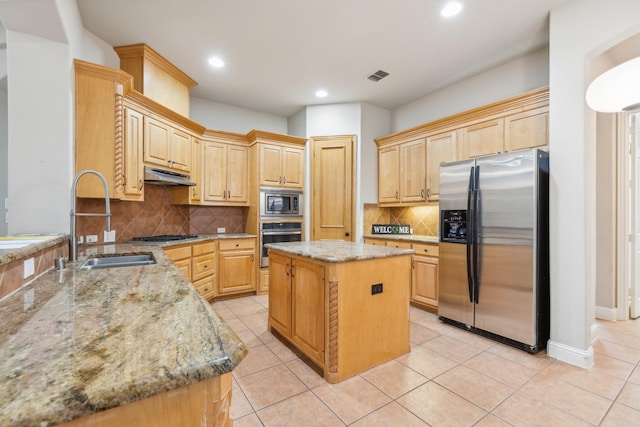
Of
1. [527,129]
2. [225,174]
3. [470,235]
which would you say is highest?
[527,129]

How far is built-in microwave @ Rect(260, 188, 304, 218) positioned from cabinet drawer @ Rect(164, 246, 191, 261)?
46.7 inches

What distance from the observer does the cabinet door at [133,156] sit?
2820mm

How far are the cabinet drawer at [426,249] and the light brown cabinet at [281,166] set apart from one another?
198 centimetres

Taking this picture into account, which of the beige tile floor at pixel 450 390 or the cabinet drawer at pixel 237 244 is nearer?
the beige tile floor at pixel 450 390

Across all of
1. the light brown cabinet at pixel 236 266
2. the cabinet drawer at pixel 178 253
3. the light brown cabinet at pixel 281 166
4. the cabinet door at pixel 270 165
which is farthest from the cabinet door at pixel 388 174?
the cabinet drawer at pixel 178 253

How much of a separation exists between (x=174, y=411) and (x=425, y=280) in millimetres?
3311

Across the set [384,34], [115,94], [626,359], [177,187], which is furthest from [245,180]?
[626,359]

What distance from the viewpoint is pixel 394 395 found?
1874mm

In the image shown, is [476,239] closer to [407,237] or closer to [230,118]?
[407,237]

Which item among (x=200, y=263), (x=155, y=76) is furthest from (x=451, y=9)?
(x=200, y=263)

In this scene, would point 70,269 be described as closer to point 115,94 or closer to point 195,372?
point 195,372

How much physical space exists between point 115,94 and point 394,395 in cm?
344

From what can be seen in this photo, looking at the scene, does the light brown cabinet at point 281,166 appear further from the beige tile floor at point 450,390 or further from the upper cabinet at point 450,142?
the beige tile floor at point 450,390

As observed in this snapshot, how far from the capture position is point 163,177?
3.13 metres
